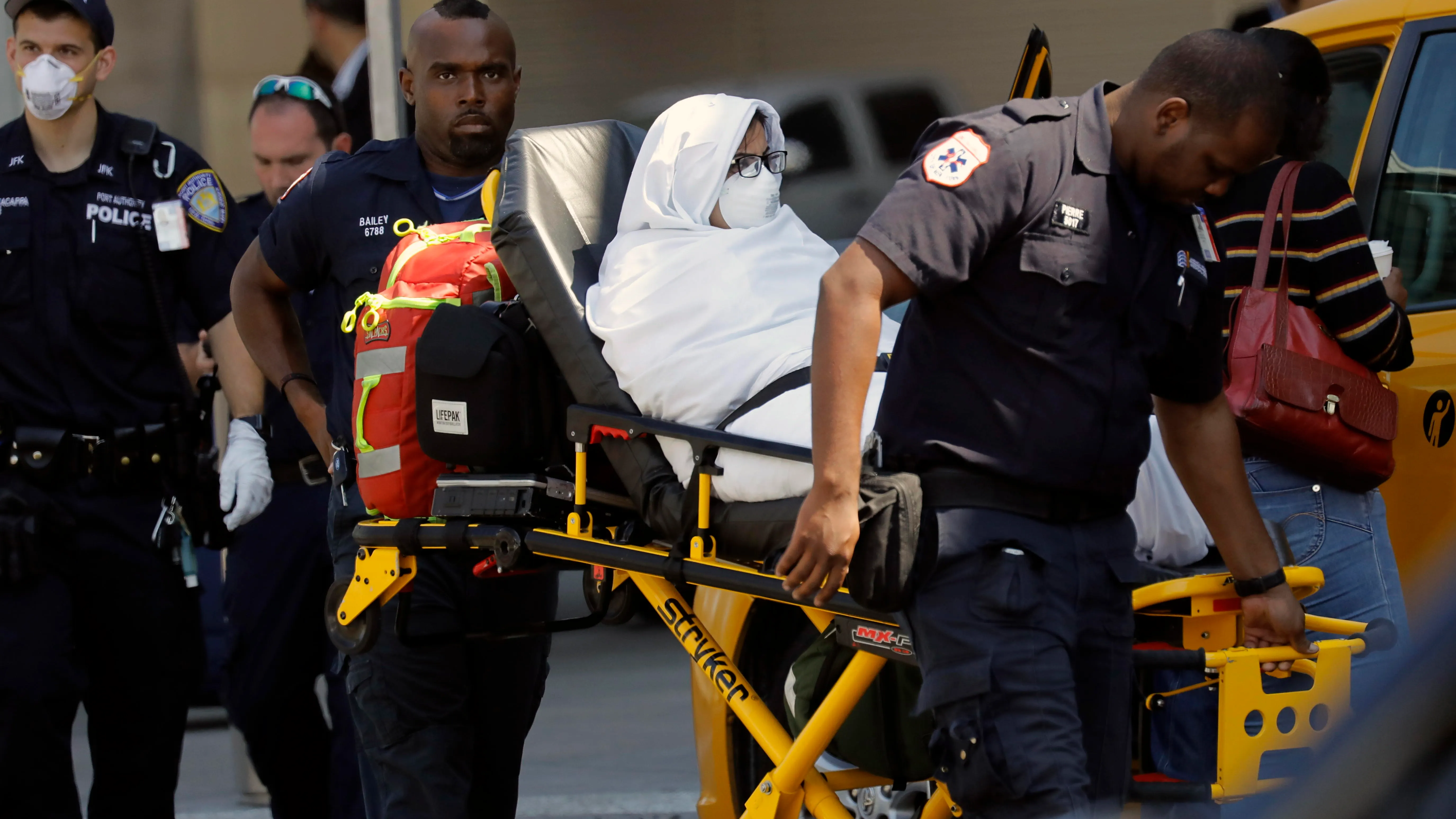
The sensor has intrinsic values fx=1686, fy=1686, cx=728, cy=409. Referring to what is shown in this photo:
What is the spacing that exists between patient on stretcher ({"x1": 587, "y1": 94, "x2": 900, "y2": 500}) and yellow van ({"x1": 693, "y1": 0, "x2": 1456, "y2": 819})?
0.72 m

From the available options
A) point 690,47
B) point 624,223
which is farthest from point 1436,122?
point 690,47

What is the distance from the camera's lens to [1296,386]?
307 cm

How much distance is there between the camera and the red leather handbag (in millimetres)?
3068

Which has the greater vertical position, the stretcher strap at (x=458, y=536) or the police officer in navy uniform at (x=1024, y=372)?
the police officer in navy uniform at (x=1024, y=372)

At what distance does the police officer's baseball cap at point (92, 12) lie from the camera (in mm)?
4051

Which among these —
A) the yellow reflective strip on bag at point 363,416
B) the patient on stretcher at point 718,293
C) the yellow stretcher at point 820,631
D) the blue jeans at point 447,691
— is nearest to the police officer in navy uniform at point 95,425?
the blue jeans at point 447,691

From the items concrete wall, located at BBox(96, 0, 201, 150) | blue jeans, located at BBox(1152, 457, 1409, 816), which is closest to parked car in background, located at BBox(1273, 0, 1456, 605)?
blue jeans, located at BBox(1152, 457, 1409, 816)

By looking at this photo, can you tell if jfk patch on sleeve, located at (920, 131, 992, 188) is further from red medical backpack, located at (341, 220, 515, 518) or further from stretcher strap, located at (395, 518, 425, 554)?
stretcher strap, located at (395, 518, 425, 554)

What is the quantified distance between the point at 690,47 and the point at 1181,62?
4014mm

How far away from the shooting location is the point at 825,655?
3.15m

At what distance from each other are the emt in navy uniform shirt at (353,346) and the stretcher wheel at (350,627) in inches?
3.8

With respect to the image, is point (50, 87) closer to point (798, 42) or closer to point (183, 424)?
point (183, 424)

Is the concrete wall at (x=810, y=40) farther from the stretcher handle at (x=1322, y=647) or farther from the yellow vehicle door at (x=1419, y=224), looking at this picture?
the stretcher handle at (x=1322, y=647)

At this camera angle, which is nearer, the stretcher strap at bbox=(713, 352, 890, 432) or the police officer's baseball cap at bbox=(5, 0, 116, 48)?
the stretcher strap at bbox=(713, 352, 890, 432)
